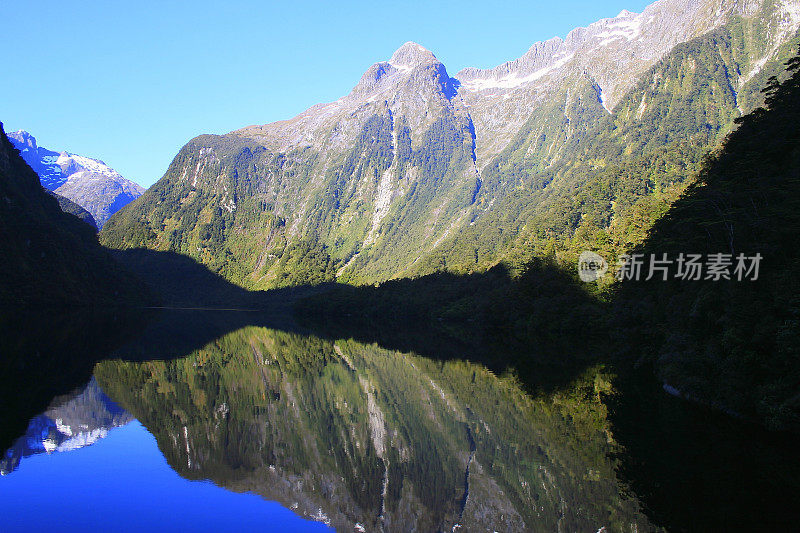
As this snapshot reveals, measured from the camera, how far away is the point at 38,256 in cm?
14350

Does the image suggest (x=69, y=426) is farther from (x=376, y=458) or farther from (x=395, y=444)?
(x=395, y=444)

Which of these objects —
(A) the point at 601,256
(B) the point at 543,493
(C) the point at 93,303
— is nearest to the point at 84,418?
(B) the point at 543,493

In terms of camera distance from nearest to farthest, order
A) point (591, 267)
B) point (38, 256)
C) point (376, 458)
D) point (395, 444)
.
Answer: point (376, 458)
point (395, 444)
point (591, 267)
point (38, 256)

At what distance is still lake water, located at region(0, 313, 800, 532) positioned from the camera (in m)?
19.2

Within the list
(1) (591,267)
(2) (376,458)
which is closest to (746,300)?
(2) (376,458)

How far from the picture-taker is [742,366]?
30.6m

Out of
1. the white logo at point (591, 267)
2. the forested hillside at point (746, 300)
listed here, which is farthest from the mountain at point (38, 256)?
the forested hillside at point (746, 300)

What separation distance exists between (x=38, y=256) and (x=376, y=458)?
156 m

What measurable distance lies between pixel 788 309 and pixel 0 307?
14488 centimetres

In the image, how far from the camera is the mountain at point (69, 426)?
24.7 metres

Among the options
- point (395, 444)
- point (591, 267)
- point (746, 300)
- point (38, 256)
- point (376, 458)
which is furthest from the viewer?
point (38, 256)

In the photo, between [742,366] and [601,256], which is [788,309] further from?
[601,256]

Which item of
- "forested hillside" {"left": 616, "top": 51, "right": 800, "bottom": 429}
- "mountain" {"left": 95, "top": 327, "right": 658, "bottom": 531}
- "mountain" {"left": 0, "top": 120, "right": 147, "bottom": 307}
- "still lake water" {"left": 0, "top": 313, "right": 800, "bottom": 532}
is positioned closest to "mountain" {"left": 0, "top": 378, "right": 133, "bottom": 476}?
"still lake water" {"left": 0, "top": 313, "right": 800, "bottom": 532}

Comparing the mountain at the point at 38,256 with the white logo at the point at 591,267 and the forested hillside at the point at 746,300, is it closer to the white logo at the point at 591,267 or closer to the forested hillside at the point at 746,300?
the white logo at the point at 591,267
